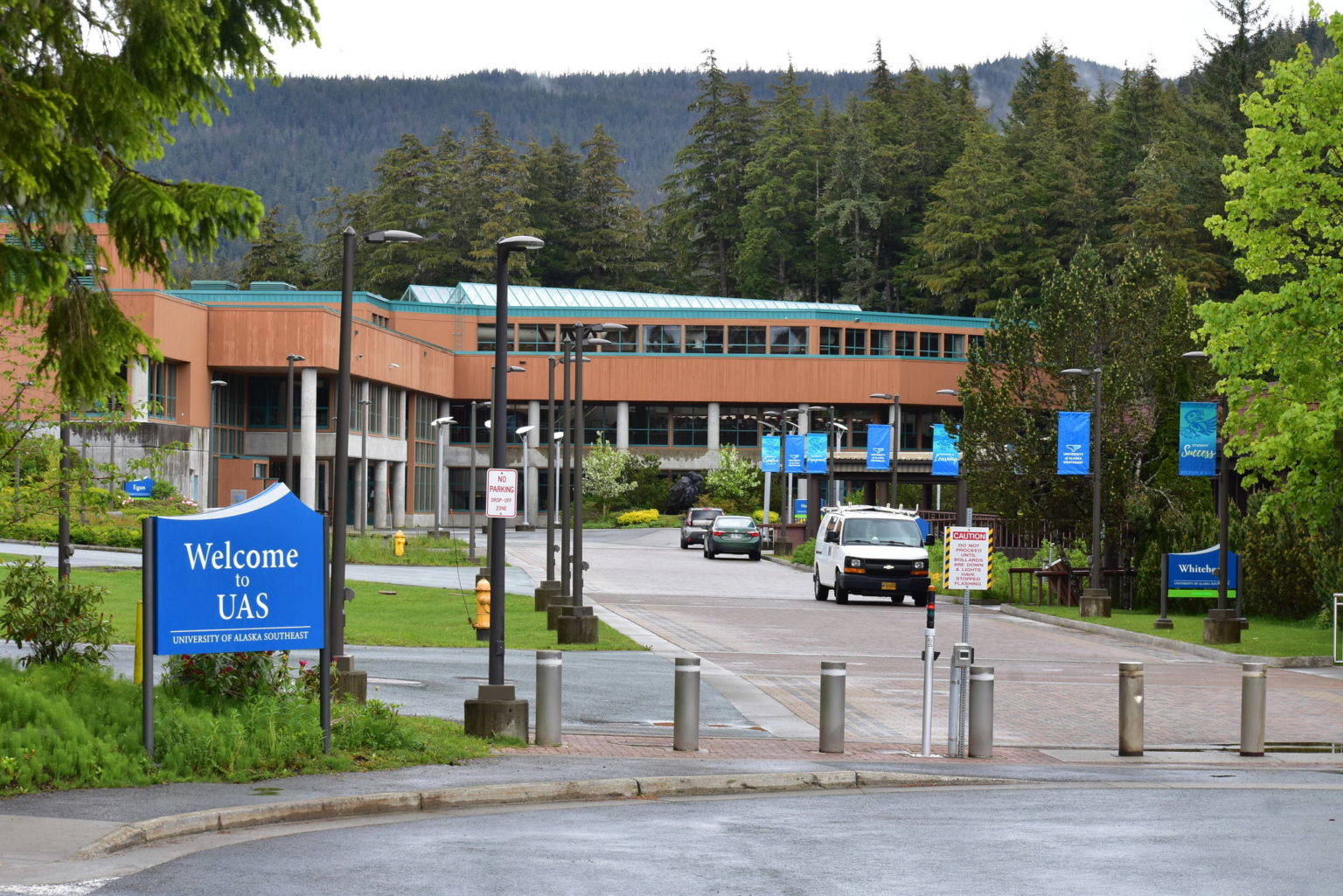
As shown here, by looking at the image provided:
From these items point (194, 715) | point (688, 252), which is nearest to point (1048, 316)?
point (194, 715)

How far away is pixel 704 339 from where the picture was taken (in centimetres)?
10650

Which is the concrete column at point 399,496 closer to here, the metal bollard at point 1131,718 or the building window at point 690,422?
the building window at point 690,422

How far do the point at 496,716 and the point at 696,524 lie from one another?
56906mm

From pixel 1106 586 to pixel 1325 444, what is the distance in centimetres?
1675

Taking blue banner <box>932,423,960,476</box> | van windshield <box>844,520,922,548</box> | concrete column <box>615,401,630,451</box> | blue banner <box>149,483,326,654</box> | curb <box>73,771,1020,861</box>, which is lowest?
curb <box>73,771,1020,861</box>

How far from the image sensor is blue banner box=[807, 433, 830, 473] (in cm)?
6406

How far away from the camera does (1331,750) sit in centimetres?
1644

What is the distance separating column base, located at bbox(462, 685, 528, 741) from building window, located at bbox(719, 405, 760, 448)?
91.3 meters

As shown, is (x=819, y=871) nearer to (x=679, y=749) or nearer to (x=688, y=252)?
(x=679, y=749)

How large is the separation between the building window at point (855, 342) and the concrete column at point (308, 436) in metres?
38.1

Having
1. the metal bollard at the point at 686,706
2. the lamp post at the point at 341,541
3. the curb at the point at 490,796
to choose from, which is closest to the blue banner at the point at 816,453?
the lamp post at the point at 341,541

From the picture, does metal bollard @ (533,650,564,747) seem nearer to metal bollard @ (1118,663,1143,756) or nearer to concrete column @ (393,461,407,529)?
metal bollard @ (1118,663,1143,756)

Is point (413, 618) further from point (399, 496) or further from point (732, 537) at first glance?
point (399, 496)

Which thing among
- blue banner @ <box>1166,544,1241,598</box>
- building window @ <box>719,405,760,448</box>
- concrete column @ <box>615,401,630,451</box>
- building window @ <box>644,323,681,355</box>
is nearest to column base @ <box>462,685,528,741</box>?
blue banner @ <box>1166,544,1241,598</box>
